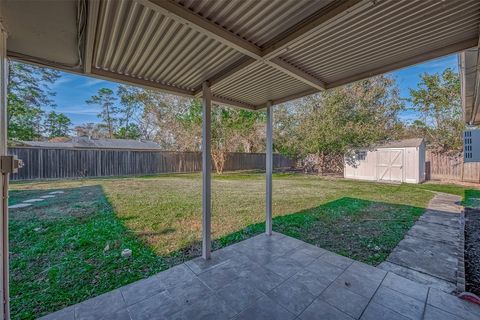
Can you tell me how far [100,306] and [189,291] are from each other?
0.71 m

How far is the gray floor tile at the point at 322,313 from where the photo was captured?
1.61 m

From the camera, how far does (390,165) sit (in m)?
9.59

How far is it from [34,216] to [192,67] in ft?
14.1

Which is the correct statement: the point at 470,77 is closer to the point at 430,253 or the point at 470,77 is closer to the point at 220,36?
the point at 430,253

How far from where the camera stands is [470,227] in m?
3.68

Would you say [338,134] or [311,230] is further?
[338,134]

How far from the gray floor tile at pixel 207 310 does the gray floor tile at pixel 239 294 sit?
0.05 m

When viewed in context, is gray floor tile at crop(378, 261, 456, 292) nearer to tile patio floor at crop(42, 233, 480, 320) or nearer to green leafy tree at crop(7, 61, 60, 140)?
tile patio floor at crop(42, 233, 480, 320)

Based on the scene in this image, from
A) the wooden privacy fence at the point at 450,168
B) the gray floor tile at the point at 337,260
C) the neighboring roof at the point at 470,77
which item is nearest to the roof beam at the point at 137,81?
the gray floor tile at the point at 337,260

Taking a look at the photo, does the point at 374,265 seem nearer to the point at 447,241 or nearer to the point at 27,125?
the point at 447,241

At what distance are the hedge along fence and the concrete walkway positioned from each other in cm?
1075

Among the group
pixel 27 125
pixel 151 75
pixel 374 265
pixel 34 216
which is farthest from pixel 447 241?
pixel 27 125

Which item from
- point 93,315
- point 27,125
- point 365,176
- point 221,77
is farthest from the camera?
point 365,176

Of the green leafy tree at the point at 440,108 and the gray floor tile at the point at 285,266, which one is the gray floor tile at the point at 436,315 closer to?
the gray floor tile at the point at 285,266
